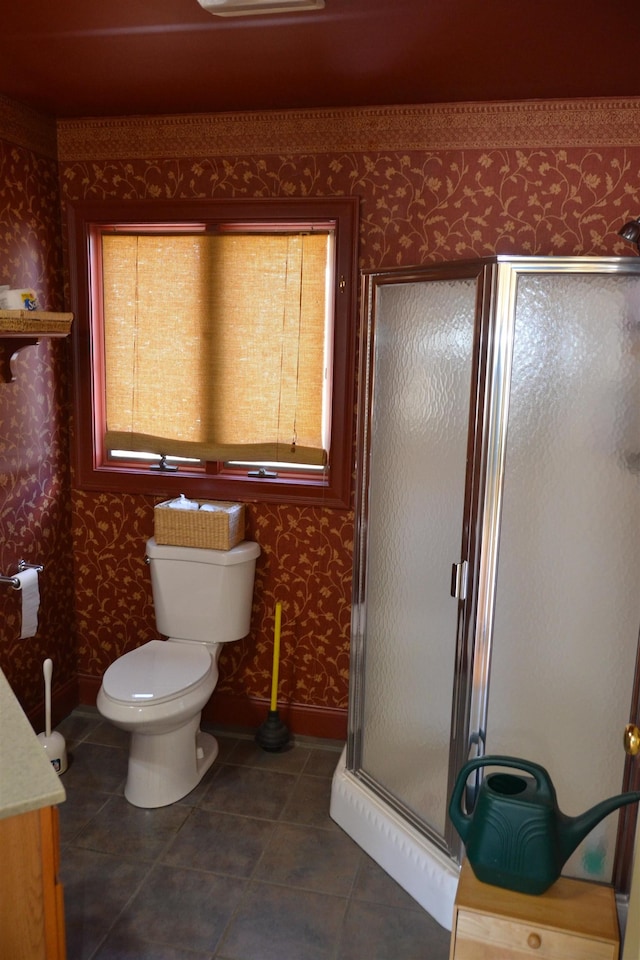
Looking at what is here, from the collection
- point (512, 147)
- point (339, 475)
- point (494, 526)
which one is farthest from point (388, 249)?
point (494, 526)

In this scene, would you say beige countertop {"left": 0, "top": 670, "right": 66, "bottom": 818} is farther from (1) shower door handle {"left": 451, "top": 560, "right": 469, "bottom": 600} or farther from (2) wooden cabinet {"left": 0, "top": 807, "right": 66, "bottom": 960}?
(1) shower door handle {"left": 451, "top": 560, "right": 469, "bottom": 600}

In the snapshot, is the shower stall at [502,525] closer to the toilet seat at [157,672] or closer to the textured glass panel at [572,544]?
the textured glass panel at [572,544]

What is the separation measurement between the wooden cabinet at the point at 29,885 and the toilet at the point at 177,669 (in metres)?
1.12

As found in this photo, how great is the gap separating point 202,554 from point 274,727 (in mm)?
788

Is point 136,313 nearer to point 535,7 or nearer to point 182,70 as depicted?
point 182,70

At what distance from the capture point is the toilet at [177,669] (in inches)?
108

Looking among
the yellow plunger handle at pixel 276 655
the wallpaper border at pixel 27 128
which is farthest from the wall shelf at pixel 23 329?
the yellow plunger handle at pixel 276 655

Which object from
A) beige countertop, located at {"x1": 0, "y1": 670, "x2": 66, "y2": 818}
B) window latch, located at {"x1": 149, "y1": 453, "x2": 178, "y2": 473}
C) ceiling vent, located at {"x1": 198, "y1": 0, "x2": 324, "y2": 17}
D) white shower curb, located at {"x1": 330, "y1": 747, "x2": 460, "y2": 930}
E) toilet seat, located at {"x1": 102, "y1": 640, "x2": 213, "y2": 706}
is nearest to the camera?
beige countertop, located at {"x1": 0, "y1": 670, "x2": 66, "y2": 818}

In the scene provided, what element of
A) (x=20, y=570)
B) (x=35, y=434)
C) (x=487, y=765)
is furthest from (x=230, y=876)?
(x=35, y=434)

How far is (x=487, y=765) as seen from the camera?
6.68 feet

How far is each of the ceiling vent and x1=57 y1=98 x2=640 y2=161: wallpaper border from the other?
35.9 inches

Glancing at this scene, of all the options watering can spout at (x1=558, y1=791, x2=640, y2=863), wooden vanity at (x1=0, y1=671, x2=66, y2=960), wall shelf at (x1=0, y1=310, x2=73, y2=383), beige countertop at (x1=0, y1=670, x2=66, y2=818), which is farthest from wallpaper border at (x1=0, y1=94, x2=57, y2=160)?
watering can spout at (x1=558, y1=791, x2=640, y2=863)

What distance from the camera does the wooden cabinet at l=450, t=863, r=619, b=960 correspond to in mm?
1874

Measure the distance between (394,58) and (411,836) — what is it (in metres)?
2.35
